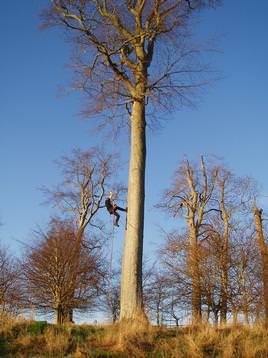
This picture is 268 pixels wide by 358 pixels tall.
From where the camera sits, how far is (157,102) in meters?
11.1

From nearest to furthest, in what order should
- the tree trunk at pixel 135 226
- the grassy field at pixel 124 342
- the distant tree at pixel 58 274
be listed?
1. the grassy field at pixel 124 342
2. the tree trunk at pixel 135 226
3. the distant tree at pixel 58 274

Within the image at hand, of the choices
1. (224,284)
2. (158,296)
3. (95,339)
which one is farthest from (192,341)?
(158,296)

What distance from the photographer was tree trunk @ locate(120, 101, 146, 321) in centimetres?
891

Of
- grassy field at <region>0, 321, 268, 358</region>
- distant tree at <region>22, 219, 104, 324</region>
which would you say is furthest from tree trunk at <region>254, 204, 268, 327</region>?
grassy field at <region>0, 321, 268, 358</region>

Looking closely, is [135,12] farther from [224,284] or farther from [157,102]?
[224,284]

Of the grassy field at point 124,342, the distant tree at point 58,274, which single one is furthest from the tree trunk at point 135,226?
the distant tree at point 58,274

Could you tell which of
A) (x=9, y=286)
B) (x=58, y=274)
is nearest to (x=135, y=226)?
(x=58, y=274)

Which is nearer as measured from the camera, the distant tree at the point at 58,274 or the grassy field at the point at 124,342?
the grassy field at the point at 124,342

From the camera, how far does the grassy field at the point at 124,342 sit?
638 centimetres

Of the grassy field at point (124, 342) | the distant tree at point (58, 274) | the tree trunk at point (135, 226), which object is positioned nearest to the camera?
the grassy field at point (124, 342)

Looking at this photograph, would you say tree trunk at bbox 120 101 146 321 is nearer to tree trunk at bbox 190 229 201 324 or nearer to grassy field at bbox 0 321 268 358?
grassy field at bbox 0 321 268 358

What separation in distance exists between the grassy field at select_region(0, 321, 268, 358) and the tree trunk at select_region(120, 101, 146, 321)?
39.5 inches

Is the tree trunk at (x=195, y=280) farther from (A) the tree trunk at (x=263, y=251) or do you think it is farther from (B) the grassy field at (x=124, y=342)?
(B) the grassy field at (x=124, y=342)

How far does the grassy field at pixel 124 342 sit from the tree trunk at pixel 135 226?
1003mm
